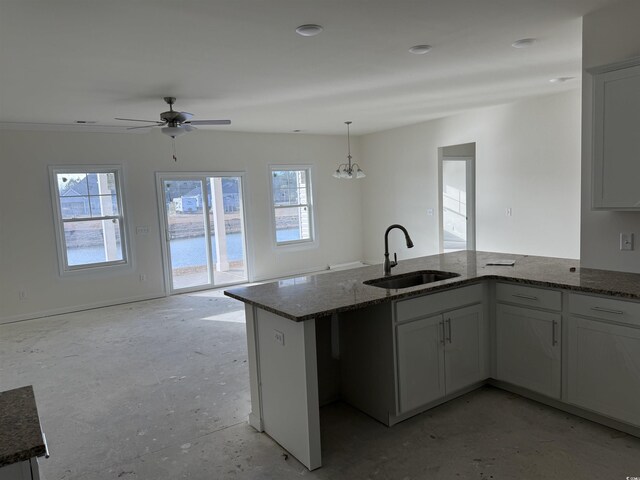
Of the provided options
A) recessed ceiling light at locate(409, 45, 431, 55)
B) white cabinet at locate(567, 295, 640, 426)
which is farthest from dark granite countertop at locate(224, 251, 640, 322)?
recessed ceiling light at locate(409, 45, 431, 55)

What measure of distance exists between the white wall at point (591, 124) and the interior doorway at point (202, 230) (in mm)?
5427

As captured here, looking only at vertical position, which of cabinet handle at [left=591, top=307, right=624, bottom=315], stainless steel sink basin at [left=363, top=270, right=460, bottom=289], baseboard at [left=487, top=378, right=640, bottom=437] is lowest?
baseboard at [left=487, top=378, right=640, bottom=437]

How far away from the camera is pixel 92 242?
639 centimetres

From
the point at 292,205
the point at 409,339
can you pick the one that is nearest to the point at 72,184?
the point at 292,205

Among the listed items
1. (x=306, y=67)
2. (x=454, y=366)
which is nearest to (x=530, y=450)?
(x=454, y=366)

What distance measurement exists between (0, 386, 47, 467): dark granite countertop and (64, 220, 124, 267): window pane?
17.7ft

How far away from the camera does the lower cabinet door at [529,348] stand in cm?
280

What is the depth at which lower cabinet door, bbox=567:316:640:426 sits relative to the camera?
2.45 metres

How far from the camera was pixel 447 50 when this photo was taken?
356 centimetres

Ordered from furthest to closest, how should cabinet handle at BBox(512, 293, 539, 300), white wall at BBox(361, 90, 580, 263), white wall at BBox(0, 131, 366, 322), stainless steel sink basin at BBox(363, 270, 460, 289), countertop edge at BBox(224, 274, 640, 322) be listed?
1. white wall at BBox(0, 131, 366, 322)
2. white wall at BBox(361, 90, 580, 263)
3. stainless steel sink basin at BBox(363, 270, 460, 289)
4. cabinet handle at BBox(512, 293, 539, 300)
5. countertop edge at BBox(224, 274, 640, 322)

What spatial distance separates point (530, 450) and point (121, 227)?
19.4 feet

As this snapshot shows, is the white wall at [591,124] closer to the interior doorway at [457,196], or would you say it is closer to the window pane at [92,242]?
the interior doorway at [457,196]

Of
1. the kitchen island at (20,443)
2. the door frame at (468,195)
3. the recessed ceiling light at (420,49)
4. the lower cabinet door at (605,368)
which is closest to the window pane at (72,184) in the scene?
the recessed ceiling light at (420,49)

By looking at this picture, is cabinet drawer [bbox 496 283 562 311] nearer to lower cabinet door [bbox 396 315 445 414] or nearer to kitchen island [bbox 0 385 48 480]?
lower cabinet door [bbox 396 315 445 414]
